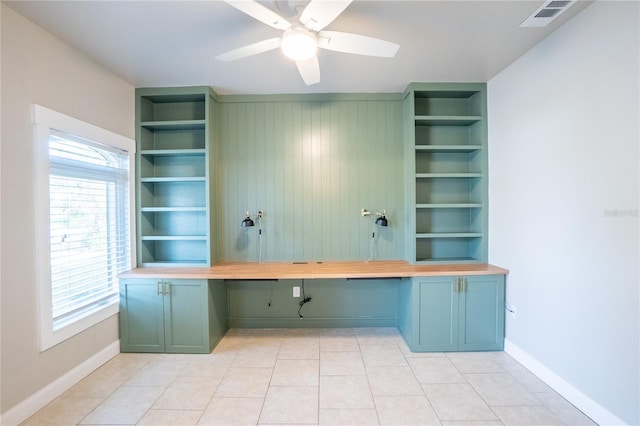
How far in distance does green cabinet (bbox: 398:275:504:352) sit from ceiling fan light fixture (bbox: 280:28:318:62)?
7.08 feet

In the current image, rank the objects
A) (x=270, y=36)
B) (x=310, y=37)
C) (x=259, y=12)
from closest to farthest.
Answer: (x=259, y=12), (x=310, y=37), (x=270, y=36)

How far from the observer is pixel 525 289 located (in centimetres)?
249

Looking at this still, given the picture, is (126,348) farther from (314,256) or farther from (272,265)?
(314,256)

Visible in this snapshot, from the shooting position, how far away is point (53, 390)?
6.87 feet

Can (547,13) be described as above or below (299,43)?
above

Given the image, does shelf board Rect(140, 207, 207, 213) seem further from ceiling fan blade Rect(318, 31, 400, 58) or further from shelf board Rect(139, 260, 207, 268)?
ceiling fan blade Rect(318, 31, 400, 58)

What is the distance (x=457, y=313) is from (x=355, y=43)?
2.51m

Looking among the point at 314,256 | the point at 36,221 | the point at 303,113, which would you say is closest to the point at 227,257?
the point at 314,256

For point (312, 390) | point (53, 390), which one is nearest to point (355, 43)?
point (312, 390)

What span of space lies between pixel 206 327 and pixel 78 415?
1.01 meters

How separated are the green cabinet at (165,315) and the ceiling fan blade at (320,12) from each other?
2.31 meters

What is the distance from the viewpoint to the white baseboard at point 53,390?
1.83 meters

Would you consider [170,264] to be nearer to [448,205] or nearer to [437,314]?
[437,314]

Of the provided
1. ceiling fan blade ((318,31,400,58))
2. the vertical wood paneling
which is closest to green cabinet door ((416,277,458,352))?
the vertical wood paneling
